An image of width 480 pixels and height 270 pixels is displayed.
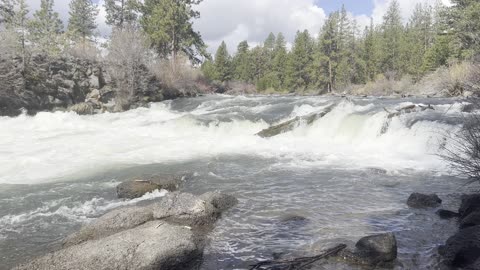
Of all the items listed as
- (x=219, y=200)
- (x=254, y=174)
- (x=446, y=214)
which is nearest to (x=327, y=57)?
(x=254, y=174)

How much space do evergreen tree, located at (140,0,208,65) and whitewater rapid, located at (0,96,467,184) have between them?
69.2ft

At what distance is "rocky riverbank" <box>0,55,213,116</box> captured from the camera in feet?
79.1

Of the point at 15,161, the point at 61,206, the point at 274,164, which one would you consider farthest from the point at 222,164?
the point at 15,161

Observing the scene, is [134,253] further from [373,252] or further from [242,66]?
[242,66]

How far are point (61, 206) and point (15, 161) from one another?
18.3ft

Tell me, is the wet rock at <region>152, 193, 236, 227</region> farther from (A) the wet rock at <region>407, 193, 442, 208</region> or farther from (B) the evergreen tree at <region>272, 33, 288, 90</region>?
(B) the evergreen tree at <region>272, 33, 288, 90</region>

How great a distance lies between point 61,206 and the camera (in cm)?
855

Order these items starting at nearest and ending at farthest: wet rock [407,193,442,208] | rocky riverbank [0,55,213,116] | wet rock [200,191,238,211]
Answer: wet rock [200,191,238,211] < wet rock [407,193,442,208] < rocky riverbank [0,55,213,116]

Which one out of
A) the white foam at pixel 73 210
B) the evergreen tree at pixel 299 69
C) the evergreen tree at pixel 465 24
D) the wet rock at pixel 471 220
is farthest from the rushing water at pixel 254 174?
the evergreen tree at pixel 299 69

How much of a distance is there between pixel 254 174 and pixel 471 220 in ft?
19.6

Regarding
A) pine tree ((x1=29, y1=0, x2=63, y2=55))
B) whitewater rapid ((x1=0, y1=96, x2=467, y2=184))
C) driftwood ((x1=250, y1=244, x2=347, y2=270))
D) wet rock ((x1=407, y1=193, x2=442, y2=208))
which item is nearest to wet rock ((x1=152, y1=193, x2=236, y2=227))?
driftwood ((x1=250, y1=244, x2=347, y2=270))

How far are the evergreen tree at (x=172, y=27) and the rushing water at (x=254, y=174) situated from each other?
2320cm

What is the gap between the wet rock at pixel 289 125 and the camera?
58.1 feet

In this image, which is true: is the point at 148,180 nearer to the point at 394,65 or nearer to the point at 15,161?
the point at 15,161
